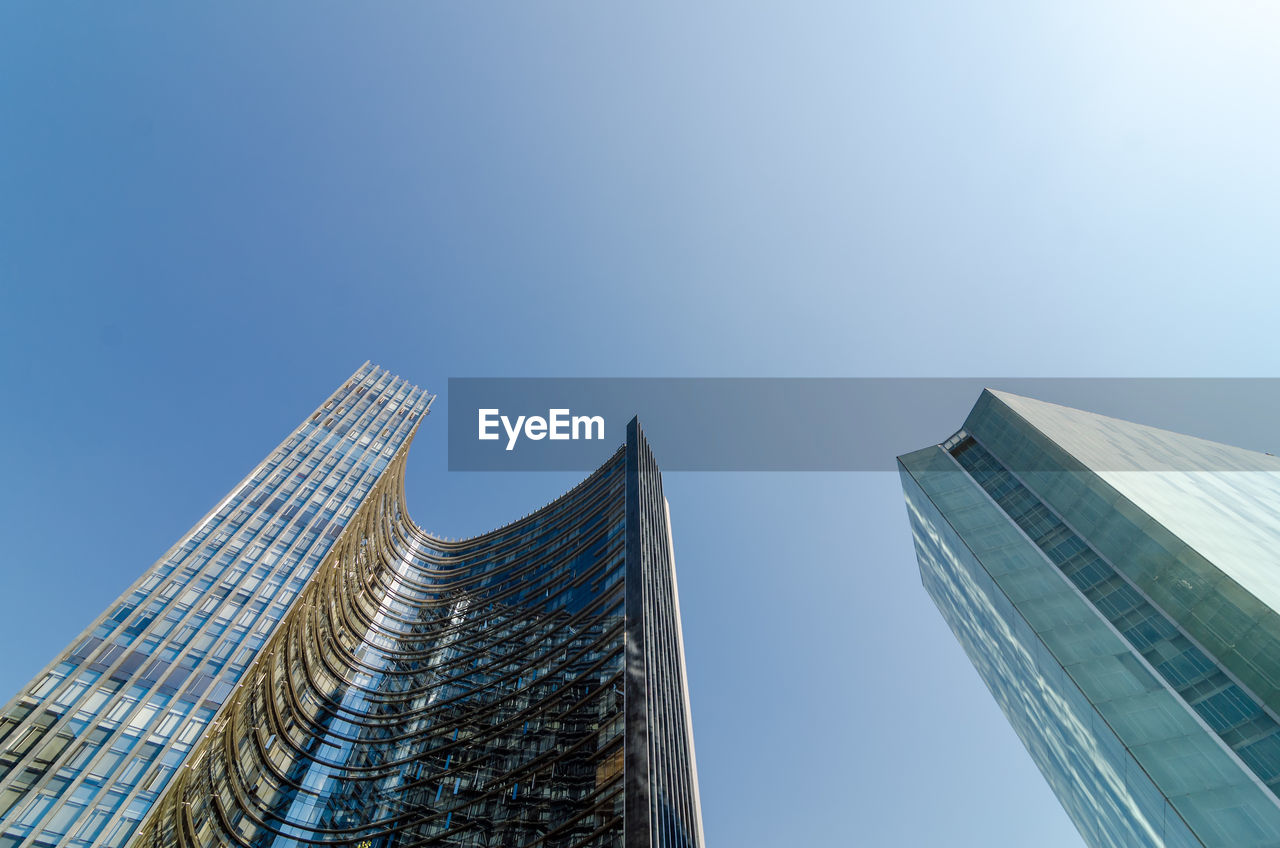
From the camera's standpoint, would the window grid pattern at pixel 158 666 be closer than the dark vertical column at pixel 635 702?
Yes

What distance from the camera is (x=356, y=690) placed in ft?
214

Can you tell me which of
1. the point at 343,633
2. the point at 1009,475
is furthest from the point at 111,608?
the point at 1009,475

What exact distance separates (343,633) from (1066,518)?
266 feet

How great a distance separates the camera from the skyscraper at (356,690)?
34.6 metres

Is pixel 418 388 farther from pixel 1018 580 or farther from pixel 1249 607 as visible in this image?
pixel 1249 607

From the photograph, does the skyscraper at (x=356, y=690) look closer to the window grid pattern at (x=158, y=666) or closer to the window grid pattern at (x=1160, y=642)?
the window grid pattern at (x=158, y=666)

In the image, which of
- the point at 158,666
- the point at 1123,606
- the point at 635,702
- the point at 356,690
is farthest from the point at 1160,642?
the point at 356,690

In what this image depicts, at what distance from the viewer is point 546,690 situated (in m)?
60.8

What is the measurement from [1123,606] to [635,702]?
42.5 metres

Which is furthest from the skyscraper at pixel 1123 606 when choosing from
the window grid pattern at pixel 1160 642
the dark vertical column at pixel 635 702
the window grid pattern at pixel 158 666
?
the window grid pattern at pixel 158 666

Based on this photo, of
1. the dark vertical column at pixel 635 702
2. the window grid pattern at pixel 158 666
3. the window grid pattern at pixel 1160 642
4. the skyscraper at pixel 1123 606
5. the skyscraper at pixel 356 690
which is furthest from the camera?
the skyscraper at pixel 1123 606

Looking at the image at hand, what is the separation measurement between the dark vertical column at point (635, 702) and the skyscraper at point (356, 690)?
0.19 metres

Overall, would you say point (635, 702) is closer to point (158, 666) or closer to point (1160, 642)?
point (158, 666)

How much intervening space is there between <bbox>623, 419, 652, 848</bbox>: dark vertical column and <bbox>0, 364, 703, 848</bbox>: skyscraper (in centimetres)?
19
